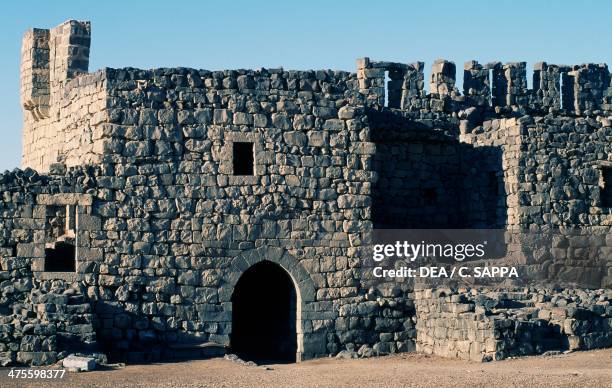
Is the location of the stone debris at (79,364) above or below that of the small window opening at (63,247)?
below

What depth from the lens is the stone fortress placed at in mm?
21578

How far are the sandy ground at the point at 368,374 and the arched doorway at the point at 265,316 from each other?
227cm

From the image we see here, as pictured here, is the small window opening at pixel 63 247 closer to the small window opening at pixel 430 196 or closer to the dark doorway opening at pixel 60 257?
the dark doorway opening at pixel 60 257

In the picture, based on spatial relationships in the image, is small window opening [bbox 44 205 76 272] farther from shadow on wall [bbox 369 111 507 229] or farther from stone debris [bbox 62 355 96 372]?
shadow on wall [bbox 369 111 507 229]

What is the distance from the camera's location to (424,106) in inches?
1058

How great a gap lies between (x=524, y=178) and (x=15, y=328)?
32.7 feet

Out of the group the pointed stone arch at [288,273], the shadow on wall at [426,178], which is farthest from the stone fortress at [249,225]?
the shadow on wall at [426,178]

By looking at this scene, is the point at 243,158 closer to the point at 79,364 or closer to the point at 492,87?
the point at 79,364

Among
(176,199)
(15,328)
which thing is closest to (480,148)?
(176,199)

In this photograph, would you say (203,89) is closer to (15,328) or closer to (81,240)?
(81,240)

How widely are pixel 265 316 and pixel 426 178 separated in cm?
438

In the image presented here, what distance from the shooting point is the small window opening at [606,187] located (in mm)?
25766

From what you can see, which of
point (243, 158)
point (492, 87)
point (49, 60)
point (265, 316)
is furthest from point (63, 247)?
point (492, 87)

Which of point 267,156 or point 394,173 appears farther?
point 394,173
